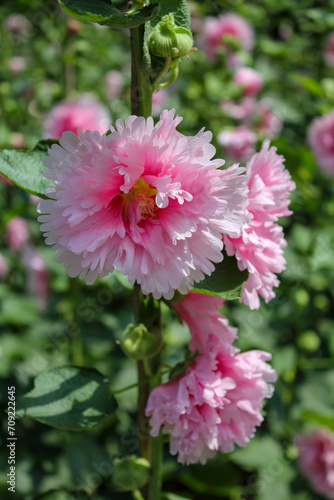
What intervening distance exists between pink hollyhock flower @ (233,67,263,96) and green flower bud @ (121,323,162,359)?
1.83 meters

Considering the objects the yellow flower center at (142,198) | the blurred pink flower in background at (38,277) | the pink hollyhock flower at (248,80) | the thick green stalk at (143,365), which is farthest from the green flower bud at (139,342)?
the pink hollyhock flower at (248,80)

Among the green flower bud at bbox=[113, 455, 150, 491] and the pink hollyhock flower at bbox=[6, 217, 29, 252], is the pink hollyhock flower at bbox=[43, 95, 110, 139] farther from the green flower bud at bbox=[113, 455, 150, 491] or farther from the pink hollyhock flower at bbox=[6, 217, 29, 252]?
the green flower bud at bbox=[113, 455, 150, 491]

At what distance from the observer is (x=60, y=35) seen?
2004mm

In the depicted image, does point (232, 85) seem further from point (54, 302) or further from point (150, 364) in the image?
point (150, 364)

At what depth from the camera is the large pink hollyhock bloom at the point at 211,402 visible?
637 mm

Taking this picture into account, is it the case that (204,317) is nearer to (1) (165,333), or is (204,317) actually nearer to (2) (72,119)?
(1) (165,333)

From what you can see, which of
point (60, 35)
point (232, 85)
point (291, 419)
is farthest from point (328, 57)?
point (291, 419)

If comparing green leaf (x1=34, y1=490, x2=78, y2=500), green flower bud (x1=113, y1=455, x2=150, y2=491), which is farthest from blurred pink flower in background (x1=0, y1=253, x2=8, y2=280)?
green flower bud (x1=113, y1=455, x2=150, y2=491)

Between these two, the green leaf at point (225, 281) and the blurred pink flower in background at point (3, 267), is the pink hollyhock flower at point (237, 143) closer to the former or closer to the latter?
the blurred pink flower in background at point (3, 267)

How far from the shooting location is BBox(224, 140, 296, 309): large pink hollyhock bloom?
0.59 metres

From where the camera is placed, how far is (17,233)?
2096 mm

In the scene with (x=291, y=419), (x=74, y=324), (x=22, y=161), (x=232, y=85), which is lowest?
(x=291, y=419)

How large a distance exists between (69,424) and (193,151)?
381mm

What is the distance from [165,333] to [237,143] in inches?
28.5
